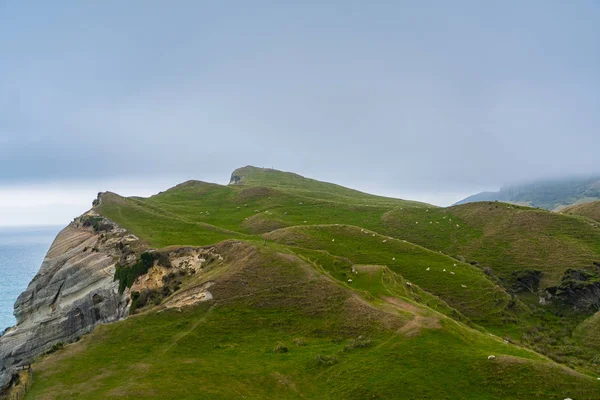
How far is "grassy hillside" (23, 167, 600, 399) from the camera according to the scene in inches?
1249

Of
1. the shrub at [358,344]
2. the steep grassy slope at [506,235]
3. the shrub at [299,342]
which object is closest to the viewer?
the shrub at [358,344]

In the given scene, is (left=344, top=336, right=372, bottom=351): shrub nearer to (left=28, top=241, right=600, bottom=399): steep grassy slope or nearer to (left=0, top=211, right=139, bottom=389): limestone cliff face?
(left=28, top=241, right=600, bottom=399): steep grassy slope

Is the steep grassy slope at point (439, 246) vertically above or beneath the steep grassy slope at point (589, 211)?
beneath

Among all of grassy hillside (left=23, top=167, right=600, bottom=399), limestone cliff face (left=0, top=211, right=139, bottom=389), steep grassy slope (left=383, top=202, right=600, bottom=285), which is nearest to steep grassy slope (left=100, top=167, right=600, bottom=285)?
steep grassy slope (left=383, top=202, right=600, bottom=285)

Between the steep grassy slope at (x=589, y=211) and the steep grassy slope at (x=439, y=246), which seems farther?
the steep grassy slope at (x=589, y=211)

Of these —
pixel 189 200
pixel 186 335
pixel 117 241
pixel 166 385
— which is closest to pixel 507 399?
pixel 166 385

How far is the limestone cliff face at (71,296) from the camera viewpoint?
6588cm

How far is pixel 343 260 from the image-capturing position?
195 ft

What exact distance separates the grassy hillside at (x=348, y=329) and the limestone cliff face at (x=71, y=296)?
7.99 meters

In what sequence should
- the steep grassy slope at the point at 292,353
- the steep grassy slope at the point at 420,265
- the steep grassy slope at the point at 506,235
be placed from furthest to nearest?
the steep grassy slope at the point at 506,235 < the steep grassy slope at the point at 420,265 < the steep grassy slope at the point at 292,353

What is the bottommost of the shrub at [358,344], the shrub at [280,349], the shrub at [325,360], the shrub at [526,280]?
the shrub at [325,360]

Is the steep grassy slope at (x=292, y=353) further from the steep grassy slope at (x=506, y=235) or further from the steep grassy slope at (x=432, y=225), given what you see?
the steep grassy slope at (x=506, y=235)

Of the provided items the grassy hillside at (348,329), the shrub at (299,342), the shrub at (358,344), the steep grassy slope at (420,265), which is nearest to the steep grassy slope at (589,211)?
the grassy hillside at (348,329)

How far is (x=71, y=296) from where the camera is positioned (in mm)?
73000
